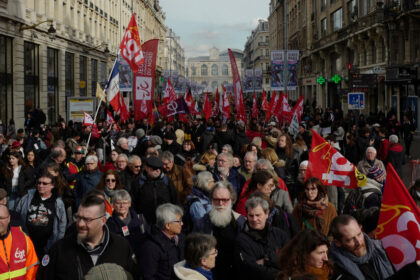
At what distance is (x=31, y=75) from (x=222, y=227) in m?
26.7

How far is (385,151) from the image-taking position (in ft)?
39.3

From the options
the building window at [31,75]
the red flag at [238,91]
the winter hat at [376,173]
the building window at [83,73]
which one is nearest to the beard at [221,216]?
the winter hat at [376,173]

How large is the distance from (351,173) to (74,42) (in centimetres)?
3324

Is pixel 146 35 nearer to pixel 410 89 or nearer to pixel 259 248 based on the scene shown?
→ pixel 410 89

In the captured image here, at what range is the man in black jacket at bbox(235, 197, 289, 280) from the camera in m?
4.26

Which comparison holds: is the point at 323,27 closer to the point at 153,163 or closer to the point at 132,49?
the point at 132,49

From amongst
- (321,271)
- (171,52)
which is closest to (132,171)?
(321,271)

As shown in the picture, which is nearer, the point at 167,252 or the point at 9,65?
the point at 167,252

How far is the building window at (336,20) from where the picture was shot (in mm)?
41812

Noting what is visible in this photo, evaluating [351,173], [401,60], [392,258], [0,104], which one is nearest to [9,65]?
[0,104]

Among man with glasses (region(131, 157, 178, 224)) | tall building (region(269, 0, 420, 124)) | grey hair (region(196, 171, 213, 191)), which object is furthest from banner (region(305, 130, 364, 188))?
tall building (region(269, 0, 420, 124))

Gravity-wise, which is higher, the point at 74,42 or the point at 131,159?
the point at 74,42

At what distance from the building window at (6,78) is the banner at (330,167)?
70.5 ft

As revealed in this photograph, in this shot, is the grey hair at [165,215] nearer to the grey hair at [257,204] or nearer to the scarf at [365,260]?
the grey hair at [257,204]
